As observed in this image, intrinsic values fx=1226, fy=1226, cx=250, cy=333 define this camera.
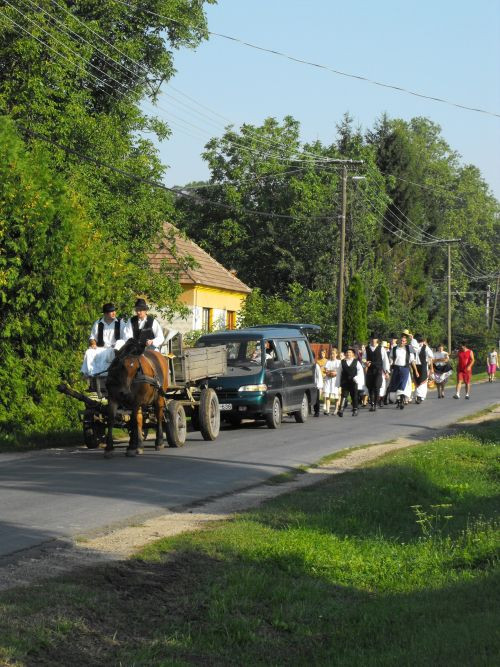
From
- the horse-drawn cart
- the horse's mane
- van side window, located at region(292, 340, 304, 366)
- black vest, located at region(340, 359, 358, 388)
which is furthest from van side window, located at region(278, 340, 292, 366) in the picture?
the horse's mane

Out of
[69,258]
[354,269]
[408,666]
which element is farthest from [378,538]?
[354,269]

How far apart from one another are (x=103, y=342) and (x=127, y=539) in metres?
9.39

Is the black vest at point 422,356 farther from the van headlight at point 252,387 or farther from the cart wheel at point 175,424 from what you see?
the cart wheel at point 175,424

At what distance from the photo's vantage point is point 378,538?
11.1m

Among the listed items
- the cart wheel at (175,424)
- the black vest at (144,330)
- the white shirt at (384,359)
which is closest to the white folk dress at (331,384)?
the white shirt at (384,359)

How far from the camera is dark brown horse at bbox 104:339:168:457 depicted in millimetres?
18172

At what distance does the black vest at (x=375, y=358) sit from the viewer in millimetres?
32938

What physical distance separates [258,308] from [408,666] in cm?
3964

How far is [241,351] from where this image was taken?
1030 inches

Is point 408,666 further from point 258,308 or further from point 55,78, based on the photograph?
point 258,308

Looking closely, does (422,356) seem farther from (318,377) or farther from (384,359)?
(318,377)

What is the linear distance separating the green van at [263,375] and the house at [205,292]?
19385 mm

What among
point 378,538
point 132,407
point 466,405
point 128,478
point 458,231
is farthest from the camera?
point 458,231

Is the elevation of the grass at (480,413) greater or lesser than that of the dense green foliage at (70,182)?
lesser
